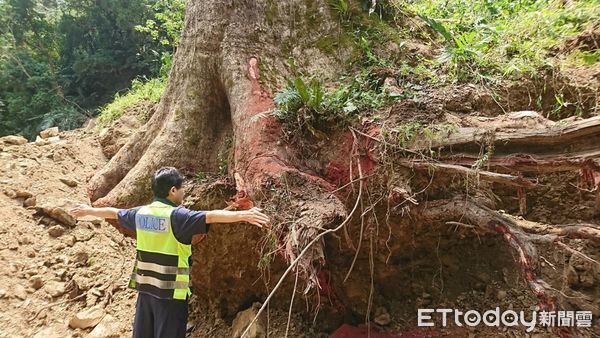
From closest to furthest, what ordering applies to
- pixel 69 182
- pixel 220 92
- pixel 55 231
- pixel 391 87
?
pixel 391 87 → pixel 220 92 → pixel 55 231 → pixel 69 182

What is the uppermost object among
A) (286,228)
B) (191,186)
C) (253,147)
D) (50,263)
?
(253,147)

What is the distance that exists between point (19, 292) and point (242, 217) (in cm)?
318

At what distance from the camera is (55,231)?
4449 mm

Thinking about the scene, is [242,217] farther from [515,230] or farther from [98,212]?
[515,230]

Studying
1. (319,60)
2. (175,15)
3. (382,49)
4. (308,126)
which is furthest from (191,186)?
(175,15)

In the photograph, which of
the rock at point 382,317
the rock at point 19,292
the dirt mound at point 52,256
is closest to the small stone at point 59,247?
→ the dirt mound at point 52,256

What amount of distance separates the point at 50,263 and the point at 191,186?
239 cm

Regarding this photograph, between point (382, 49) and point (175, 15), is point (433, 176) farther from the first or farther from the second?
point (175, 15)

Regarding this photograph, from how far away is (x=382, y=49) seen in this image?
3436 millimetres

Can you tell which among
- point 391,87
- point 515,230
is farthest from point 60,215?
point 515,230

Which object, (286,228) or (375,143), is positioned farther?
(375,143)

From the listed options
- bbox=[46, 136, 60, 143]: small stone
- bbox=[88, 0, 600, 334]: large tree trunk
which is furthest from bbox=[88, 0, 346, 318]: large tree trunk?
bbox=[46, 136, 60, 143]: small stone

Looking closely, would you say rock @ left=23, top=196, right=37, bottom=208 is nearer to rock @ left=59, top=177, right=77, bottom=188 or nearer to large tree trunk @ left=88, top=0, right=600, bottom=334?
rock @ left=59, top=177, right=77, bottom=188

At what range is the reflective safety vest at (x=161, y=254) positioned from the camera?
7.45 feet
